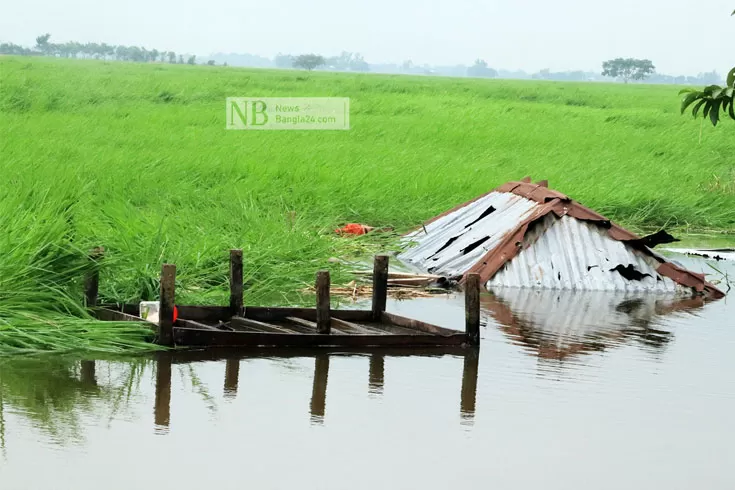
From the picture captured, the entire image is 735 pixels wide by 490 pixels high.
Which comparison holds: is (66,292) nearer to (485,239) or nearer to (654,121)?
(485,239)

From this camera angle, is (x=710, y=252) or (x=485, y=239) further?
(x=710, y=252)

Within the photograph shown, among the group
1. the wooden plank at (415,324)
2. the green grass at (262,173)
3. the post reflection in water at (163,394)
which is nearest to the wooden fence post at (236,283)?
the green grass at (262,173)

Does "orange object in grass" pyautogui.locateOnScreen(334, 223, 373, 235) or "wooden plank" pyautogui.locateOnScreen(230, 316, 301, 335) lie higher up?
"orange object in grass" pyautogui.locateOnScreen(334, 223, 373, 235)

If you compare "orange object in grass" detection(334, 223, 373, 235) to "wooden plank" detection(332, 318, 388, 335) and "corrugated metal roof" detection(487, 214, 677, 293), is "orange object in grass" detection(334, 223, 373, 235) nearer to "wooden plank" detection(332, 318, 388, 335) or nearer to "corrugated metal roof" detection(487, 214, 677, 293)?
"corrugated metal roof" detection(487, 214, 677, 293)

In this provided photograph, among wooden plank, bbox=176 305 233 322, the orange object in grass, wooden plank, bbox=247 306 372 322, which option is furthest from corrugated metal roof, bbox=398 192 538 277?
wooden plank, bbox=176 305 233 322

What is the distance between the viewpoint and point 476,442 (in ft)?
19.0

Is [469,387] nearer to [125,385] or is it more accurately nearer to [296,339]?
[296,339]

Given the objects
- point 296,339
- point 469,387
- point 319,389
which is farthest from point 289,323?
point 469,387

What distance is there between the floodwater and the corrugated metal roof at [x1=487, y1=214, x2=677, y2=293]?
2.01 metres

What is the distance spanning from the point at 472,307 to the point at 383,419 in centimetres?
169

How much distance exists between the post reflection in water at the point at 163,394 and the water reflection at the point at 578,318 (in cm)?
245

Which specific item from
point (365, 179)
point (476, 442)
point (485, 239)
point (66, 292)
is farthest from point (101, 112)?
point (476, 442)

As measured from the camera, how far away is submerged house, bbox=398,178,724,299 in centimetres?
1041

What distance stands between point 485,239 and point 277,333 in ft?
13.2
